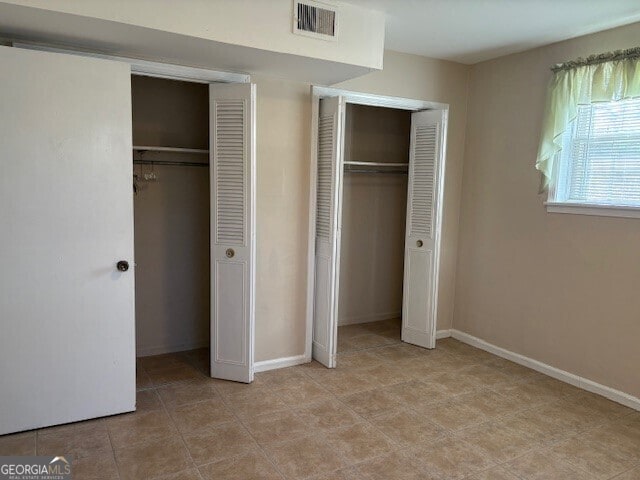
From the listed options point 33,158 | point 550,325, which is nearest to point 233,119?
point 33,158

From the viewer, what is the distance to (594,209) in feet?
10.8

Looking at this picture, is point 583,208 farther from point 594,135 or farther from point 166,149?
point 166,149

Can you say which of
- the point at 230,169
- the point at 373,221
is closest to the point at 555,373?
the point at 373,221

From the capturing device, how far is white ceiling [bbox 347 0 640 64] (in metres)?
2.86

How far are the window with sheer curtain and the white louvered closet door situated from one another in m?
2.23

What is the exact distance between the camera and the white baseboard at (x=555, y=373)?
3217 mm

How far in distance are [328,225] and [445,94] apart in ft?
5.58

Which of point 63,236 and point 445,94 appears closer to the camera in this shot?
point 63,236

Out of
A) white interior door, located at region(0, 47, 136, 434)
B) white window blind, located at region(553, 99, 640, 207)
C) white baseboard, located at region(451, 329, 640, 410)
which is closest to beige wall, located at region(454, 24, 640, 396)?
white baseboard, located at region(451, 329, 640, 410)

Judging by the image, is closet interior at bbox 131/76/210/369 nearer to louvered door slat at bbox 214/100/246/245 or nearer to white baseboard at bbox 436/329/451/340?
louvered door slat at bbox 214/100/246/245

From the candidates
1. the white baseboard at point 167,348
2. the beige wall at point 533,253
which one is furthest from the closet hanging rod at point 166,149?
the beige wall at point 533,253

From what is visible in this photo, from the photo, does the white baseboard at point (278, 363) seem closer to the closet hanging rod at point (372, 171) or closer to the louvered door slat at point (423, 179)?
the louvered door slat at point (423, 179)

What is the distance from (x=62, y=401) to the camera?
8.97ft

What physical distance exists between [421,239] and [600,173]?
1.46 metres
